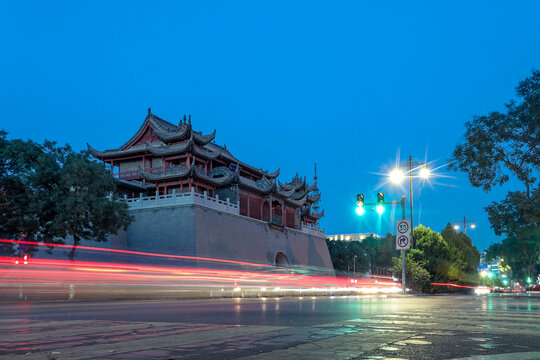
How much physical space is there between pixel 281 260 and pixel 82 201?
3042cm

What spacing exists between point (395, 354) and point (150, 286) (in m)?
25.9

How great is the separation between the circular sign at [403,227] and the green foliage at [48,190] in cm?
1560

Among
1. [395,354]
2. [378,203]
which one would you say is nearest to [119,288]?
[378,203]

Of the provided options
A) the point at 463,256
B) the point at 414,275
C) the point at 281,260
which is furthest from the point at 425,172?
the point at 281,260

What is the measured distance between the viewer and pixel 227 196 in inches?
1809

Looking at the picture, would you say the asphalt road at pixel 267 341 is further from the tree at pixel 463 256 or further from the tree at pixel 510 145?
the tree at pixel 463 256

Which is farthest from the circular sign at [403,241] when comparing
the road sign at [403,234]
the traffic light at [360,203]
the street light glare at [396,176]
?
the street light glare at [396,176]

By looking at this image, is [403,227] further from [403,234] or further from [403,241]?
[403,241]

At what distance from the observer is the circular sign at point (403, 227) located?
23391 millimetres

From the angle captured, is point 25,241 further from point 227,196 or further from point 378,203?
point 227,196

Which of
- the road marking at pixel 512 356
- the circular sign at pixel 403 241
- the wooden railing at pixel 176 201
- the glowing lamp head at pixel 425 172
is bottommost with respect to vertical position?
the road marking at pixel 512 356

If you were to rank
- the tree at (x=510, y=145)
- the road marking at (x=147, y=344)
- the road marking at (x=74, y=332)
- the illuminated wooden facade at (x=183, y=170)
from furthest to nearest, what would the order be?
A: the illuminated wooden facade at (x=183, y=170), the tree at (x=510, y=145), the road marking at (x=74, y=332), the road marking at (x=147, y=344)

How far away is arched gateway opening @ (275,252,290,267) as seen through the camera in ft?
173

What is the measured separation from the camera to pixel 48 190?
26.3m
